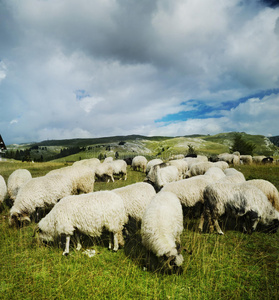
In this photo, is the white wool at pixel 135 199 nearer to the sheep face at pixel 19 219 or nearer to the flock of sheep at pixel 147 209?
the flock of sheep at pixel 147 209

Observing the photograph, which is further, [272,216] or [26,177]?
[26,177]

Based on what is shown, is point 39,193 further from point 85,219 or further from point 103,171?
point 103,171

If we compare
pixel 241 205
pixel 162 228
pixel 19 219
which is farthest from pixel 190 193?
pixel 19 219

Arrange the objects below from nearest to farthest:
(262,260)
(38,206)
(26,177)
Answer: (262,260) → (38,206) → (26,177)

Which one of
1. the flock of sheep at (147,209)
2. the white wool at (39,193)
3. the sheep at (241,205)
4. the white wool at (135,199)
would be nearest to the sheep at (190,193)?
the flock of sheep at (147,209)

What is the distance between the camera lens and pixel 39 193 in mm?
8273

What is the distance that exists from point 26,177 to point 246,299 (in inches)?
542

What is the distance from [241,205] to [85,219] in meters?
6.15

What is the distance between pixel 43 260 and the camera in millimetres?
5137

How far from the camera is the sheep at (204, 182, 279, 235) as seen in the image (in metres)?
6.64

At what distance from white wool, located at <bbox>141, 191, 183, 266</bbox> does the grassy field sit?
620 mm

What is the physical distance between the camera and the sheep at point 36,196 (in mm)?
7821

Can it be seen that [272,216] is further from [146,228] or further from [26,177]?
[26,177]

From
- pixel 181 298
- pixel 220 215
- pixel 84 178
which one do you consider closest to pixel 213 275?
pixel 181 298
